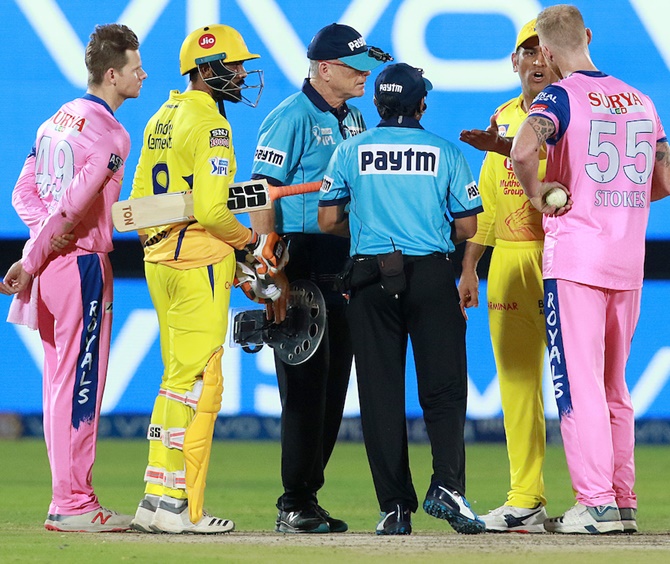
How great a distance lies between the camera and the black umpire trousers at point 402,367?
4.75m

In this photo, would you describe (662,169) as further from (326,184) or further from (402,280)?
(326,184)

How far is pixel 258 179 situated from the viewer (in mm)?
5121

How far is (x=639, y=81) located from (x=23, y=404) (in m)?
4.48

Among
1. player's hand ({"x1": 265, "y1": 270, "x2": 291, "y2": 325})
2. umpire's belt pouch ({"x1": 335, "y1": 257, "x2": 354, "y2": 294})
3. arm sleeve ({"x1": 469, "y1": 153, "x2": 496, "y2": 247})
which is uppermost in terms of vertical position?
arm sleeve ({"x1": 469, "y1": 153, "x2": 496, "y2": 247})

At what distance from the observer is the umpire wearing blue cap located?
17.1 feet

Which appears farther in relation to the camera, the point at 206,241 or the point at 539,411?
the point at 539,411

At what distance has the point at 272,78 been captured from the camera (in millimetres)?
8281

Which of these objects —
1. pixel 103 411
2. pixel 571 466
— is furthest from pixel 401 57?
pixel 571 466

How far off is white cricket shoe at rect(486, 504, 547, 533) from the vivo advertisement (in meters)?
3.06

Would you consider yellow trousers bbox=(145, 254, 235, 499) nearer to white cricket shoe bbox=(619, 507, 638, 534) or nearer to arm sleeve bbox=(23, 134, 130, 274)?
arm sleeve bbox=(23, 134, 130, 274)

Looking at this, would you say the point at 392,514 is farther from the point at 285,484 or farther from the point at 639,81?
the point at 639,81

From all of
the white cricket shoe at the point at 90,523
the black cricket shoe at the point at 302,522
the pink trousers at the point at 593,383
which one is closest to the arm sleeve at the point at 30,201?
the white cricket shoe at the point at 90,523

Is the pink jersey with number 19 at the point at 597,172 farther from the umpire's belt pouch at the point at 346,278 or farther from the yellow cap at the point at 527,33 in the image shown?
the umpire's belt pouch at the point at 346,278

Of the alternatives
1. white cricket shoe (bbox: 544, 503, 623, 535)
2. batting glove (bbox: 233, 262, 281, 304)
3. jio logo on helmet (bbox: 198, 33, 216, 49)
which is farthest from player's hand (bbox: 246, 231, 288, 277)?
white cricket shoe (bbox: 544, 503, 623, 535)
